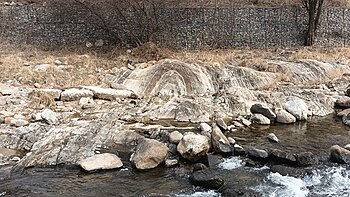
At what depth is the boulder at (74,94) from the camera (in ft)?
55.8

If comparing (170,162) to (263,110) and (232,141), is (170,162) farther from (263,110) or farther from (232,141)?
(263,110)

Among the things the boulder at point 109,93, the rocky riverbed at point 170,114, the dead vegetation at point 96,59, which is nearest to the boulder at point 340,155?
the rocky riverbed at point 170,114

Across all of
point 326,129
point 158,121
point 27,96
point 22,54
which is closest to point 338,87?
point 326,129

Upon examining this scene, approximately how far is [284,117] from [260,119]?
0.92 m

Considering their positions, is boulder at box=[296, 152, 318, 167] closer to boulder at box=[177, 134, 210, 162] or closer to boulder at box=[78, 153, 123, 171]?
boulder at box=[177, 134, 210, 162]

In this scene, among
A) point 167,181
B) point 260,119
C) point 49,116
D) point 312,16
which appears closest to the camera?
point 167,181

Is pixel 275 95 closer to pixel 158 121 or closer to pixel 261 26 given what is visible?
pixel 158 121

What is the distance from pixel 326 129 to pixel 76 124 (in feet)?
28.2

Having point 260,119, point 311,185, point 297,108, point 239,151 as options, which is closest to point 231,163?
point 239,151

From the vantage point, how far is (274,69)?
20.7 metres

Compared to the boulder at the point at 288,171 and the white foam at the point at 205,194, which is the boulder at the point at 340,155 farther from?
the white foam at the point at 205,194

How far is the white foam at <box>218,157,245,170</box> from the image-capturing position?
12005mm

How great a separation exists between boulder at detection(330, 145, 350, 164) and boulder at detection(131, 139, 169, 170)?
4.75 m

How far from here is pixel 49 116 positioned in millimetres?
14844
